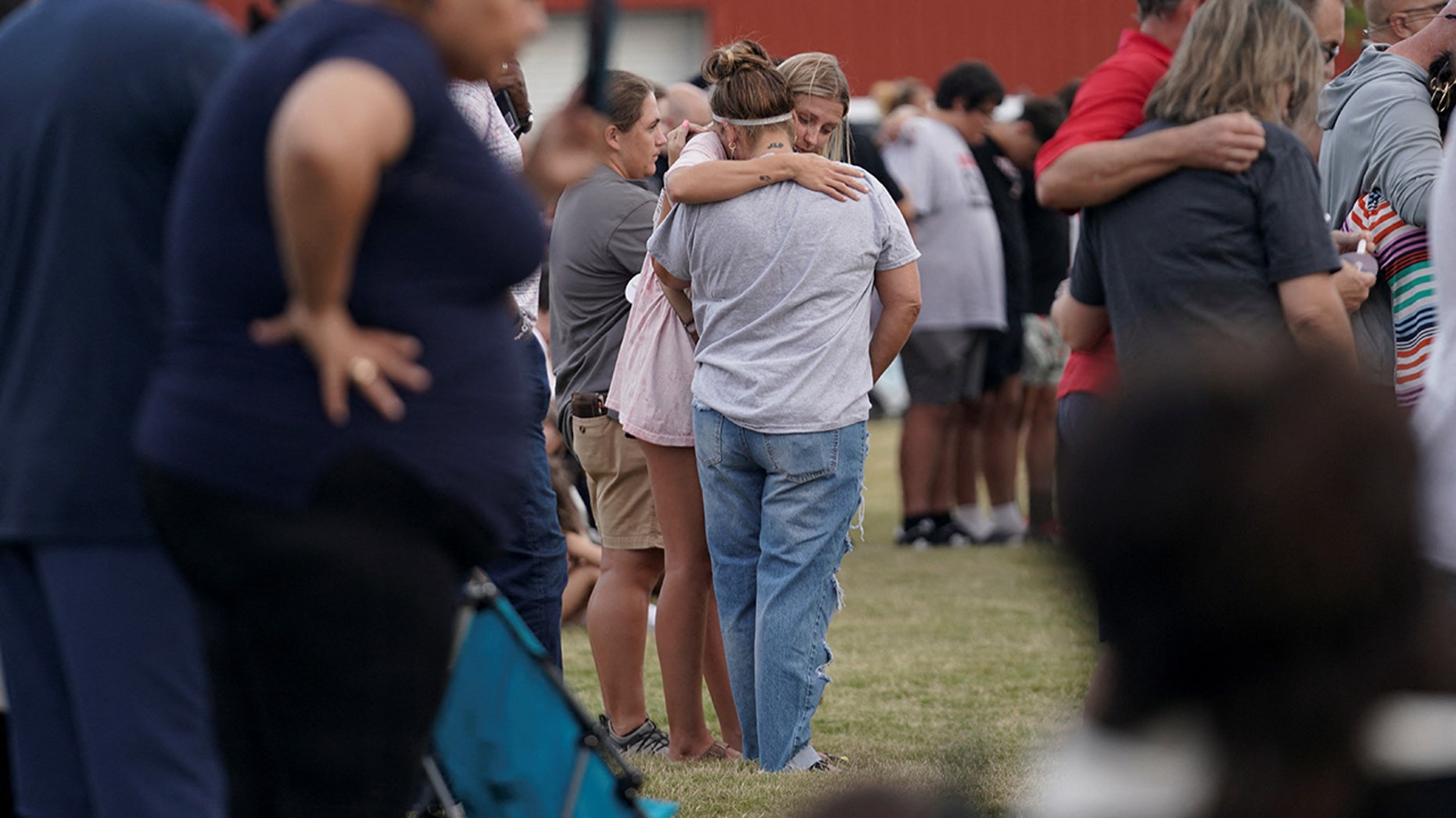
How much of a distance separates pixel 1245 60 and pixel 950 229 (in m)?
5.36

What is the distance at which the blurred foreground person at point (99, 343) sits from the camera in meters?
2.08

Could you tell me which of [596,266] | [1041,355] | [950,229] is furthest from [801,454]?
[1041,355]

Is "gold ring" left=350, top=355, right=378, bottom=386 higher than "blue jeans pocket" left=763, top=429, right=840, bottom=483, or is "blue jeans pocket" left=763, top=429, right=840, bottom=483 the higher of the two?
"gold ring" left=350, top=355, right=378, bottom=386

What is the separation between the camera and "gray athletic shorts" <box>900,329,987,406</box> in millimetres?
8516

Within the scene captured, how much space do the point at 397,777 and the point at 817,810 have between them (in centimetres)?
71

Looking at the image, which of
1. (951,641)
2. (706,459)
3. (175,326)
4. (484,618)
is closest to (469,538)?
(175,326)

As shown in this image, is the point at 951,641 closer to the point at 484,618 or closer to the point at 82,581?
the point at 484,618

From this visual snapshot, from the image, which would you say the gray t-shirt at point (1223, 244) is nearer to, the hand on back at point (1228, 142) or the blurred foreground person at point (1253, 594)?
the hand on back at point (1228, 142)

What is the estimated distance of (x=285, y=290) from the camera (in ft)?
5.72

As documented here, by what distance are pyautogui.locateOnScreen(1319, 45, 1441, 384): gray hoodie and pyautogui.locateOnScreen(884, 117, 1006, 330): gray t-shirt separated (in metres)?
4.43

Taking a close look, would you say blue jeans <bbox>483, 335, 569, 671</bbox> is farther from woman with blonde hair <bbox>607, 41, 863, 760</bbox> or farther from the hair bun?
the hair bun

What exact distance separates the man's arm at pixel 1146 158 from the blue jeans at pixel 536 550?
1.30 metres

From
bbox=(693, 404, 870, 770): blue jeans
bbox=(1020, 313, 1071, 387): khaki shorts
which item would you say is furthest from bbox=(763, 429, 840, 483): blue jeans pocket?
bbox=(1020, 313, 1071, 387): khaki shorts

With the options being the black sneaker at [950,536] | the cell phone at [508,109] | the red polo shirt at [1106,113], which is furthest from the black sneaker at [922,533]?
the red polo shirt at [1106,113]
